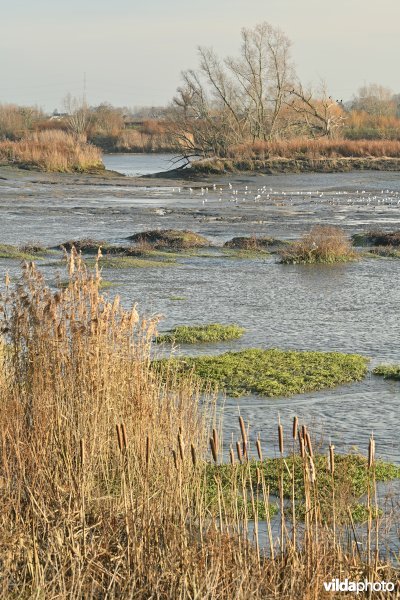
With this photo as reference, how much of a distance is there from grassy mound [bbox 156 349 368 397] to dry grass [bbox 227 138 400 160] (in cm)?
5105

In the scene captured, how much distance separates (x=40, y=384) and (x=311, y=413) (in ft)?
13.4

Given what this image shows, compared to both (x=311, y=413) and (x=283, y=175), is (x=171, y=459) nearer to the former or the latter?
(x=311, y=413)

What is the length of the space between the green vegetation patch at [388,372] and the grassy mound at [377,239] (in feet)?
49.0

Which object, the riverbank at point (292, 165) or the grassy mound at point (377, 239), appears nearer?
the grassy mound at point (377, 239)

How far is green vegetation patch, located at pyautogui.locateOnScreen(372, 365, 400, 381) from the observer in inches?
491

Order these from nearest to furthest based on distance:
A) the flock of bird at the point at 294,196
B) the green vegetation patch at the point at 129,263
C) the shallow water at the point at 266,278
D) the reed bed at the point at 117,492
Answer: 1. the reed bed at the point at 117,492
2. the shallow water at the point at 266,278
3. the green vegetation patch at the point at 129,263
4. the flock of bird at the point at 294,196

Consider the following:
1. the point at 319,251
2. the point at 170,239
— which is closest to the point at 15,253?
the point at 170,239

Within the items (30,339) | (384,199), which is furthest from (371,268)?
(384,199)

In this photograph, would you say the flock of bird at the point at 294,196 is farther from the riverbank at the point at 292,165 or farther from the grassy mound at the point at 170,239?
the grassy mound at the point at 170,239

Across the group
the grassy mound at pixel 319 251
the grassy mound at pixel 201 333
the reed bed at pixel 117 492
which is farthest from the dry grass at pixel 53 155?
the reed bed at pixel 117 492

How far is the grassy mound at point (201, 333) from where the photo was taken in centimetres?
1432

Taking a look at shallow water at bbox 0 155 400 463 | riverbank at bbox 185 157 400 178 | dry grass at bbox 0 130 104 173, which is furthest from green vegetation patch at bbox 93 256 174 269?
riverbank at bbox 185 157 400 178

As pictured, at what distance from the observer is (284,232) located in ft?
100

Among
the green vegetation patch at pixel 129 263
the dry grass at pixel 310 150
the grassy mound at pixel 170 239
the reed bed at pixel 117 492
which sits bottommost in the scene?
the green vegetation patch at pixel 129 263
